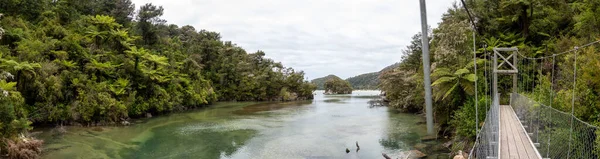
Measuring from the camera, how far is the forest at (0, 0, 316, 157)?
15656 mm

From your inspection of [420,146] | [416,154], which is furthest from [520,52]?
[416,154]

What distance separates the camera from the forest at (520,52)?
8344 mm

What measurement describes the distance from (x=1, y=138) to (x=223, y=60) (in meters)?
34.6

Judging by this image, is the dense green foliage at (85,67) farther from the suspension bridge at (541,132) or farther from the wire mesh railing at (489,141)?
the suspension bridge at (541,132)

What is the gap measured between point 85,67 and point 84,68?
190mm

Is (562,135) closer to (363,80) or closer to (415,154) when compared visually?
(415,154)

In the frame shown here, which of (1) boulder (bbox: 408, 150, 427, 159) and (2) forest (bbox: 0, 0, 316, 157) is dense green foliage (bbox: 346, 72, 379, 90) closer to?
(2) forest (bbox: 0, 0, 316, 157)

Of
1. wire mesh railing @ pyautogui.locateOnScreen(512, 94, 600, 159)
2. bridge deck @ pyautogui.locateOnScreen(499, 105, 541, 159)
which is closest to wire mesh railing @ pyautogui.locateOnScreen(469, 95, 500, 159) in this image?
bridge deck @ pyautogui.locateOnScreen(499, 105, 541, 159)

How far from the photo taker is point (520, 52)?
1405 centimetres

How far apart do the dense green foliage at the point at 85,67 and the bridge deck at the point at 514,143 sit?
11193 mm

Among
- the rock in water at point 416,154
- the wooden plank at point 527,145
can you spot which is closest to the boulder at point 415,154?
the rock in water at point 416,154

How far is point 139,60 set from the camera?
2378 centimetres

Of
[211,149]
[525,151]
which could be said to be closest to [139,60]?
[211,149]

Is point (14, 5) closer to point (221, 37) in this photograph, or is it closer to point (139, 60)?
point (139, 60)
